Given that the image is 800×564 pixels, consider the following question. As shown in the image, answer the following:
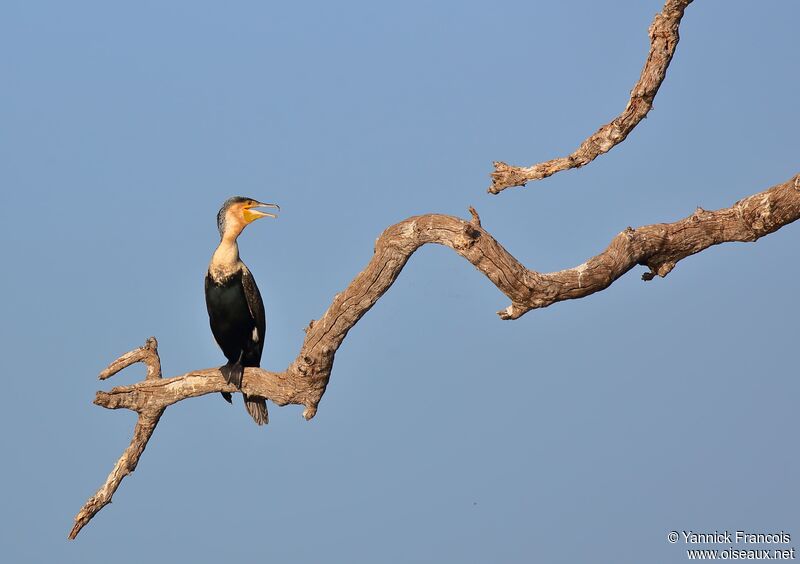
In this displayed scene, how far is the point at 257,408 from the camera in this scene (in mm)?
7633

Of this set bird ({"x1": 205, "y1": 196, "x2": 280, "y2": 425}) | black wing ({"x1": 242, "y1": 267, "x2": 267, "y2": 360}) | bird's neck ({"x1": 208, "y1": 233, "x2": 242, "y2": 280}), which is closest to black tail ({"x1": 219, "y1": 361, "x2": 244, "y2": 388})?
bird ({"x1": 205, "y1": 196, "x2": 280, "y2": 425})

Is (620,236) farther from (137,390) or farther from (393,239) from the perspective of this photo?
(137,390)

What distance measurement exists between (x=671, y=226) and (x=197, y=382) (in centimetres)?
294

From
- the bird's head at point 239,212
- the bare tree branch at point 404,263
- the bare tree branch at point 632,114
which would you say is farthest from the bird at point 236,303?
the bare tree branch at point 632,114

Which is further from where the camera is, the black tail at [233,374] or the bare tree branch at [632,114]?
the black tail at [233,374]

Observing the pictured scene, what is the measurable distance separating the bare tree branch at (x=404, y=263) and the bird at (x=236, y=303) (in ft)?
1.43

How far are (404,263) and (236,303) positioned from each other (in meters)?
1.86

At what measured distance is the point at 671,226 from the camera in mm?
6387

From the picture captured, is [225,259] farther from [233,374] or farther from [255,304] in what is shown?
[233,374]

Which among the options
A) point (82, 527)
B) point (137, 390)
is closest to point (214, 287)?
point (137, 390)

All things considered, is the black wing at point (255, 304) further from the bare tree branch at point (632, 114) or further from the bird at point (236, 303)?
the bare tree branch at point (632, 114)

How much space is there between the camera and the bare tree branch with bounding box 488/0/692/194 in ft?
20.4

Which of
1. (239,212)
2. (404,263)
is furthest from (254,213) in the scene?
(404,263)

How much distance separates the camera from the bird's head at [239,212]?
23.4 ft
